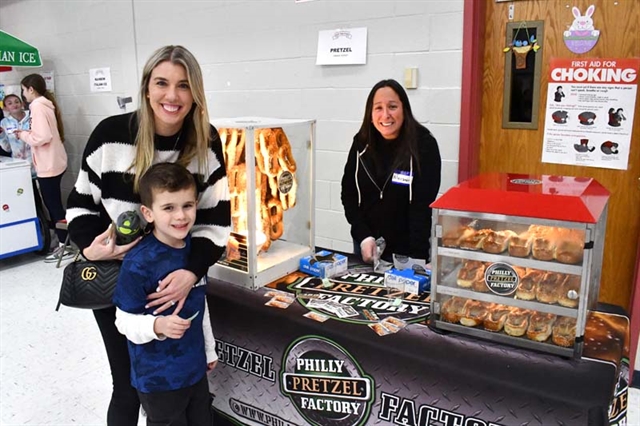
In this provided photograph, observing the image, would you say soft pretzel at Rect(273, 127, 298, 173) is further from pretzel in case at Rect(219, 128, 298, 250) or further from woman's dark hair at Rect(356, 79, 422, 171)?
woman's dark hair at Rect(356, 79, 422, 171)

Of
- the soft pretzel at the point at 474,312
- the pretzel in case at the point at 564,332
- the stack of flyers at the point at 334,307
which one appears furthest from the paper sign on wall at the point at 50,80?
the pretzel in case at the point at 564,332

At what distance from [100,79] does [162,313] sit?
4.12 metres

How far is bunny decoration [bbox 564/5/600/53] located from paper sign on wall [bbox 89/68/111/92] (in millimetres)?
3985

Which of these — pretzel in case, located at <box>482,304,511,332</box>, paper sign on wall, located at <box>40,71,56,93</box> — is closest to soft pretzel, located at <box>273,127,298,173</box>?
pretzel in case, located at <box>482,304,511,332</box>

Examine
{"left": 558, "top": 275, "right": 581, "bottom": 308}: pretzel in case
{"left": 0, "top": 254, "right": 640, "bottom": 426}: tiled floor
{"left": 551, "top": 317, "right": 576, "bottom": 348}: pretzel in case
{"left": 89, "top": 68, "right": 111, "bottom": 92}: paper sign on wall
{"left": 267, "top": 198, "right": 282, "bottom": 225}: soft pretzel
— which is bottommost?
{"left": 0, "top": 254, "right": 640, "bottom": 426}: tiled floor

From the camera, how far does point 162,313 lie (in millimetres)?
1568

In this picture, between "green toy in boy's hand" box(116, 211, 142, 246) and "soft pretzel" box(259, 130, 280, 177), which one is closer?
"green toy in boy's hand" box(116, 211, 142, 246)

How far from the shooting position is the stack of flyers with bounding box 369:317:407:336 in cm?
154

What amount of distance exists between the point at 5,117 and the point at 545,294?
536cm

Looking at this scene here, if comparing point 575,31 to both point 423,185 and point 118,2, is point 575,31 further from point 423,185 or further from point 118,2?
point 118,2

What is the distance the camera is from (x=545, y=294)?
1.35 m

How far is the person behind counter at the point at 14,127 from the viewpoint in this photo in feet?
16.1

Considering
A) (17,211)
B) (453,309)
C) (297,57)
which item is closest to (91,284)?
(453,309)

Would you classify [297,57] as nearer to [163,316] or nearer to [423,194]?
[423,194]
